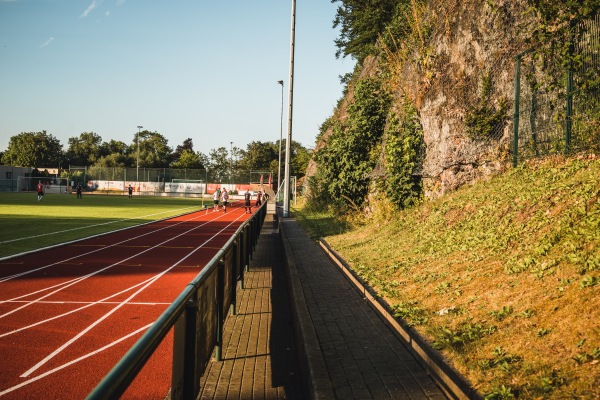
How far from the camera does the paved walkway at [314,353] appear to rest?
13.6ft

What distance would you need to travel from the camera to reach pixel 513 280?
5.85 m

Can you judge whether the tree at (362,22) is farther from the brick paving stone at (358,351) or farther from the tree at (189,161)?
the tree at (189,161)

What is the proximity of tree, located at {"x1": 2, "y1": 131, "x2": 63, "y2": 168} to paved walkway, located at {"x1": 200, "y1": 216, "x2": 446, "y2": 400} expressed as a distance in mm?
137222

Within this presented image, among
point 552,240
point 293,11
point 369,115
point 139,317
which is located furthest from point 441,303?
point 293,11

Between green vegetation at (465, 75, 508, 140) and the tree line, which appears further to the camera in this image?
the tree line

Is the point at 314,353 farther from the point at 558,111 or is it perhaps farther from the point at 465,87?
the point at 465,87

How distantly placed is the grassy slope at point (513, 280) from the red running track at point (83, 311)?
133 inches

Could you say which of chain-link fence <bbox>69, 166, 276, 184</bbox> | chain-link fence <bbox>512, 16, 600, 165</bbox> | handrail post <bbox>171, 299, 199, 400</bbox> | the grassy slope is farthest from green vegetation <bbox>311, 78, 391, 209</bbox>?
chain-link fence <bbox>69, 166, 276, 184</bbox>

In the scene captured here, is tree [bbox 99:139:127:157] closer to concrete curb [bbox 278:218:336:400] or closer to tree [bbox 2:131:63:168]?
tree [bbox 2:131:63:168]

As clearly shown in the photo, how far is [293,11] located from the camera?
2388cm

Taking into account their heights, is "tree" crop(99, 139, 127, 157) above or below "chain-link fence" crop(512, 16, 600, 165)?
above

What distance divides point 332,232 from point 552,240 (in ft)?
39.5

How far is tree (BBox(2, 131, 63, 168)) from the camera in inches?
4914

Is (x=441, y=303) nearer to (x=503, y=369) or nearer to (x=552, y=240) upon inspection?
(x=552, y=240)
